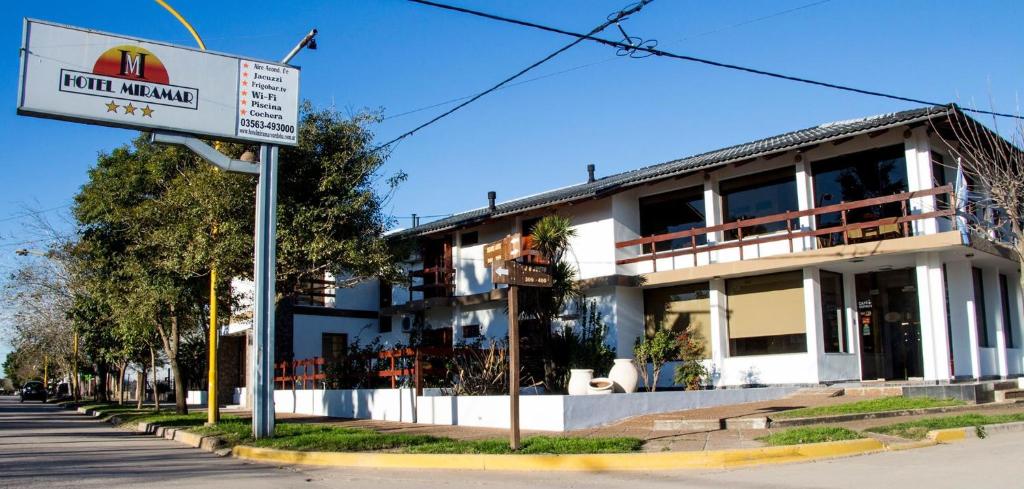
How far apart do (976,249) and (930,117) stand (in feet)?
10.9

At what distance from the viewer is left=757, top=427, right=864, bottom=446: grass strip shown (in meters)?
11.2

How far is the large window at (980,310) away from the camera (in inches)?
795

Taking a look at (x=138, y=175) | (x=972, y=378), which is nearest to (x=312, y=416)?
(x=138, y=175)

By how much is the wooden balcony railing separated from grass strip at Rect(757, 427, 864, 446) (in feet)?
24.9

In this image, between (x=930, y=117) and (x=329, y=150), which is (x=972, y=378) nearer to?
(x=930, y=117)

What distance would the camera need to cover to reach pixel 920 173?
60.3 ft

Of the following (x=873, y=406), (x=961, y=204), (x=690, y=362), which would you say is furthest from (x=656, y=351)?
(x=961, y=204)

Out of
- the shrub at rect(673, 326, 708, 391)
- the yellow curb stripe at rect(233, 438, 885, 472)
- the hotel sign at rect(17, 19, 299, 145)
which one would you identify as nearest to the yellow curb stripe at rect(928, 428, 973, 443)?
the yellow curb stripe at rect(233, 438, 885, 472)

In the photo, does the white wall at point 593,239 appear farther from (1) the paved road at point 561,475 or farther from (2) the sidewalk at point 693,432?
(1) the paved road at point 561,475

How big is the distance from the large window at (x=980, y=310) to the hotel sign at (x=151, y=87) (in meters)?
17.0

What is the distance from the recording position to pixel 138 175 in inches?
897

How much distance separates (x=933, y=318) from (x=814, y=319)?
99.4 inches

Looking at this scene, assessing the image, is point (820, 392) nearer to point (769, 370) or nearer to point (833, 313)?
point (769, 370)

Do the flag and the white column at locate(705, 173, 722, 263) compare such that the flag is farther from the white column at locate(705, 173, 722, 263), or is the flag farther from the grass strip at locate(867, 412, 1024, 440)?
the white column at locate(705, 173, 722, 263)
